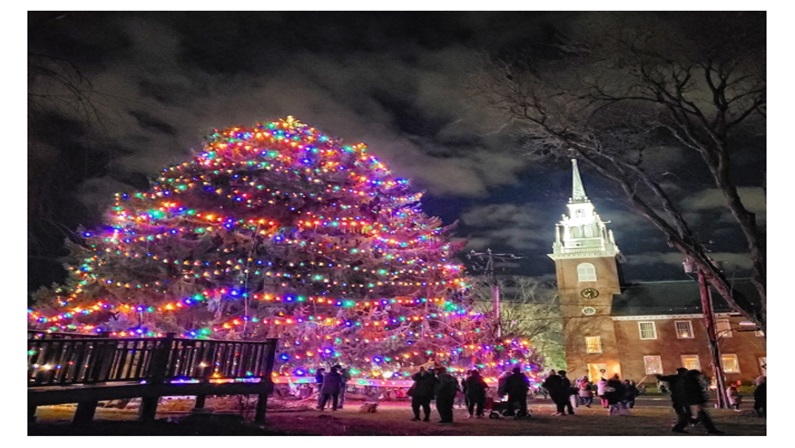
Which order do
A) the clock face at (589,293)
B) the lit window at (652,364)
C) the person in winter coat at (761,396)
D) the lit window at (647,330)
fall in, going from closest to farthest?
the person in winter coat at (761,396) → the lit window at (652,364) → the lit window at (647,330) → the clock face at (589,293)

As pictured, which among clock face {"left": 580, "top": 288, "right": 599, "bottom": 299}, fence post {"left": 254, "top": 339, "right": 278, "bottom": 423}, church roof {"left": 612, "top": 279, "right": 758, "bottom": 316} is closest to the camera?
fence post {"left": 254, "top": 339, "right": 278, "bottom": 423}

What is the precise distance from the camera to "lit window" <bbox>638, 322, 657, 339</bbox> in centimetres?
2673

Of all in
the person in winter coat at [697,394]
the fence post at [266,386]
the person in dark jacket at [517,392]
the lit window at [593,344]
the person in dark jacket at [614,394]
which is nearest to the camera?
the person in winter coat at [697,394]

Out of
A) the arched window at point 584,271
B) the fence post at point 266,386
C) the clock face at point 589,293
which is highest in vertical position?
the arched window at point 584,271

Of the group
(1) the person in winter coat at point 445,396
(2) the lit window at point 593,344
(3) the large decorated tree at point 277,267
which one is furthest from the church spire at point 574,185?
(2) the lit window at point 593,344

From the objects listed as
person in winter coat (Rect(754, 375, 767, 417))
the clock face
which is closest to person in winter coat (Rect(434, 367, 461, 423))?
person in winter coat (Rect(754, 375, 767, 417))

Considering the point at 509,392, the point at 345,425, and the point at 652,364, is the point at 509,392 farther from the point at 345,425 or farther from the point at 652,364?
the point at 652,364

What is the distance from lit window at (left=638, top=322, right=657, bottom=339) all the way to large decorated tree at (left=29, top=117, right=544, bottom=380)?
66.0 feet

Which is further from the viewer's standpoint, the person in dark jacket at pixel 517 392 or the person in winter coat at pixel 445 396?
the person in dark jacket at pixel 517 392

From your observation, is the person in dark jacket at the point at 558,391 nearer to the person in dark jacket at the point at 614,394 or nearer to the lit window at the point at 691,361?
the person in dark jacket at the point at 614,394

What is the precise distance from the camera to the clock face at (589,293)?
95.2ft

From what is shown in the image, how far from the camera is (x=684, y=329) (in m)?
26.2

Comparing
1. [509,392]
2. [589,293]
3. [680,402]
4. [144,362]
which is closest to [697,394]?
[680,402]

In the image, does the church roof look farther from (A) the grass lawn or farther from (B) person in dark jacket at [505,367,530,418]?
(B) person in dark jacket at [505,367,530,418]
